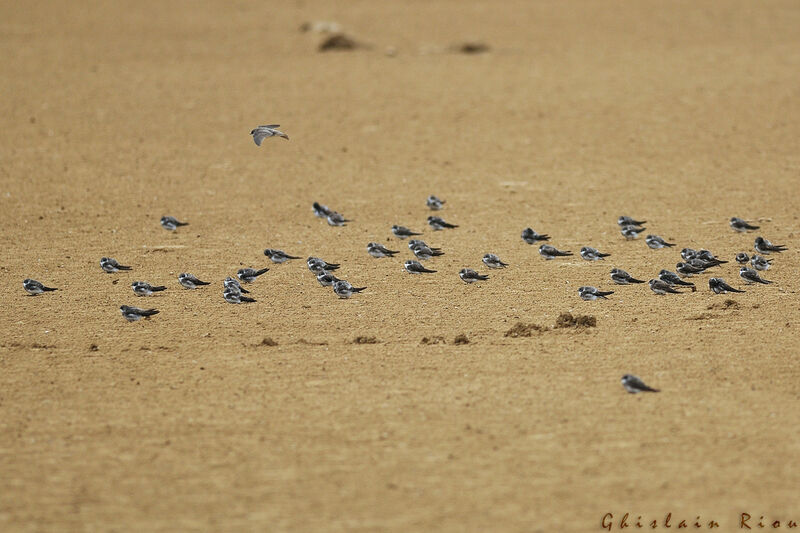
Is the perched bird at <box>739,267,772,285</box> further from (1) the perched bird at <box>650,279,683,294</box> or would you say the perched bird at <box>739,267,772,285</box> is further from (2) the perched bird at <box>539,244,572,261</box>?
(2) the perched bird at <box>539,244,572,261</box>

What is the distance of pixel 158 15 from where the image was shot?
135 ft

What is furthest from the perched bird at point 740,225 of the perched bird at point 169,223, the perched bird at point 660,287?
the perched bird at point 169,223

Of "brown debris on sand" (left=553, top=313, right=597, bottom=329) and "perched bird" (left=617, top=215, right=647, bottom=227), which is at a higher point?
"perched bird" (left=617, top=215, right=647, bottom=227)

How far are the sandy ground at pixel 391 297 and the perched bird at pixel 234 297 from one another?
0.16m

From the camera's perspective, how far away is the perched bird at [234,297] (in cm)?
1387

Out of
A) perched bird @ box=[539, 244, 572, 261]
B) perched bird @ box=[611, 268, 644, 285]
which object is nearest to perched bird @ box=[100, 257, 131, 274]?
perched bird @ box=[539, 244, 572, 261]

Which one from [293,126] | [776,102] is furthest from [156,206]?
[776,102]

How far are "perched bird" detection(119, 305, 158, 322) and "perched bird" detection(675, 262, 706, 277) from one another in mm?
7182

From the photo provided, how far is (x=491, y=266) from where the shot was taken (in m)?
15.3

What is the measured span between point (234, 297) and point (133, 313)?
1417mm

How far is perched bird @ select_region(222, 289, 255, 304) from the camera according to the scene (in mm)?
13867

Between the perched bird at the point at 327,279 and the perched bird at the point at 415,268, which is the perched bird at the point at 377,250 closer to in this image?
the perched bird at the point at 415,268

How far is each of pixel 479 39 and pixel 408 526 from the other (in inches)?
1196

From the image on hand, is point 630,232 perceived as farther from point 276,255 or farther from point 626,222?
point 276,255
